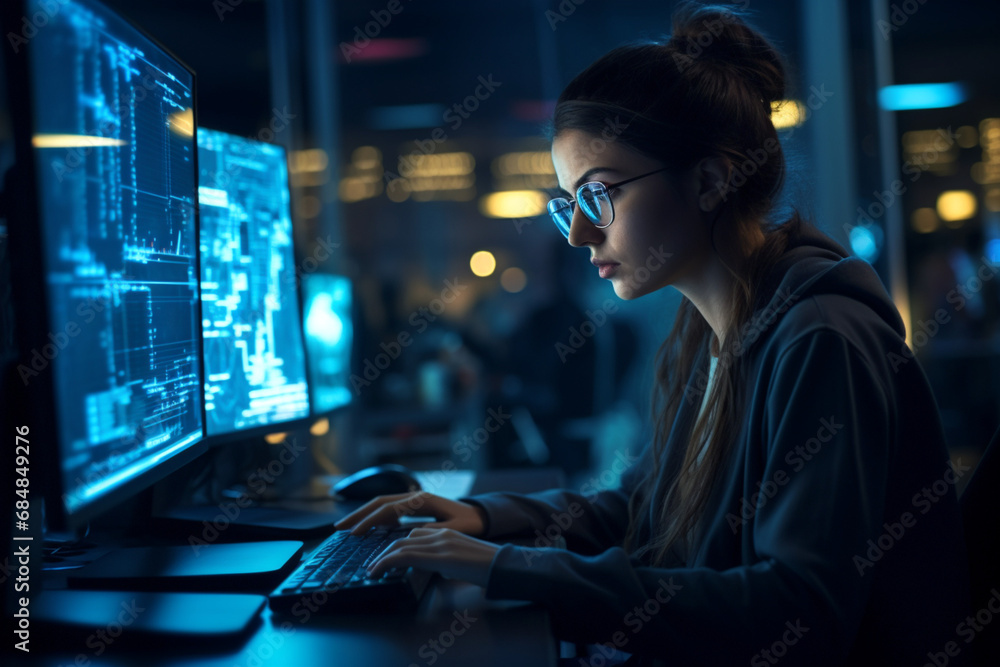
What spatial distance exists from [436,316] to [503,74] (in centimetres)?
210

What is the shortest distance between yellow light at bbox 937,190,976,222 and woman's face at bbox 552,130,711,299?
518 centimetres

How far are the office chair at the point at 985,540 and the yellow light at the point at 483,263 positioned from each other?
6983 mm

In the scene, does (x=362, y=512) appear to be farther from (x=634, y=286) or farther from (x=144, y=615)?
(x=634, y=286)

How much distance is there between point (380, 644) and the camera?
30.2 inches

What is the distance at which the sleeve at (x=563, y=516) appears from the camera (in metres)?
1.21

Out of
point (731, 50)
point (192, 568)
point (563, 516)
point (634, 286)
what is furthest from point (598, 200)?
point (192, 568)

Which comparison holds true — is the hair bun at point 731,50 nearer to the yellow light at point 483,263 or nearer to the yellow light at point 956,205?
the yellow light at point 956,205

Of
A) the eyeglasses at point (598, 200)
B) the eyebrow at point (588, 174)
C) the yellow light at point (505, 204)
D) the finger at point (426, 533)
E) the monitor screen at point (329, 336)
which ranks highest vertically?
the yellow light at point (505, 204)

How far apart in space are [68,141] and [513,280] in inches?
292

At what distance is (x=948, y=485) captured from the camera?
2.99ft

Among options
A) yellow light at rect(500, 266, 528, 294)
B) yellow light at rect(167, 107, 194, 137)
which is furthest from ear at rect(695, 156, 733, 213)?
yellow light at rect(500, 266, 528, 294)

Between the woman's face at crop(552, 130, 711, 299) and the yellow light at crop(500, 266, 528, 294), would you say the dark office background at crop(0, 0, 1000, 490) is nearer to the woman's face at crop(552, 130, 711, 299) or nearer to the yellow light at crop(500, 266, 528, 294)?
the yellow light at crop(500, 266, 528, 294)

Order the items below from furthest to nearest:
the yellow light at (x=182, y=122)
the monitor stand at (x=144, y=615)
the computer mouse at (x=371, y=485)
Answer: the computer mouse at (x=371, y=485) < the yellow light at (x=182, y=122) < the monitor stand at (x=144, y=615)

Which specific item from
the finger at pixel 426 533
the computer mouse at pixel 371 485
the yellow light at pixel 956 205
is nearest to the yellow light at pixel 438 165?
the yellow light at pixel 956 205
